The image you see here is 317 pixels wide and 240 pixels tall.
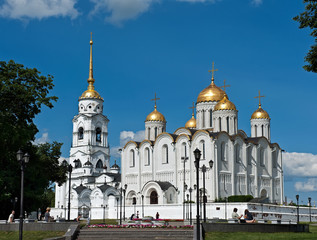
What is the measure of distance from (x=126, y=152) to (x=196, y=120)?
10.5 m

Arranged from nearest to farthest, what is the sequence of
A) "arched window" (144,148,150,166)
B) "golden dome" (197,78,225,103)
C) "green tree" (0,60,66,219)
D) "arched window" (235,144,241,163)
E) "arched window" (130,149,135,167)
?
"green tree" (0,60,66,219), "arched window" (235,144,241,163), "arched window" (144,148,150,166), "arched window" (130,149,135,167), "golden dome" (197,78,225,103)

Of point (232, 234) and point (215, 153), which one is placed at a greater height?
point (215, 153)

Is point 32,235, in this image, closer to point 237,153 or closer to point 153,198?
point 153,198

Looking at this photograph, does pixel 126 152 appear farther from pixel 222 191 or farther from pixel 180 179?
pixel 222 191

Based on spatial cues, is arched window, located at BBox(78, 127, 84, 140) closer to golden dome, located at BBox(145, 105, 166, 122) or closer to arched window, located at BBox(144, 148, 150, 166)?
golden dome, located at BBox(145, 105, 166, 122)

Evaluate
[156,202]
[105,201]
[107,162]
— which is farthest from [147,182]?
[107,162]

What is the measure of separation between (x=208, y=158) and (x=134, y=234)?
123ft

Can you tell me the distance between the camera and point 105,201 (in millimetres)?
74875

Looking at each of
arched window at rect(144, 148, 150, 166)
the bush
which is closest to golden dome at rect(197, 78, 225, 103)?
arched window at rect(144, 148, 150, 166)

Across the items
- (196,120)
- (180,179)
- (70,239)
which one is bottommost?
(70,239)

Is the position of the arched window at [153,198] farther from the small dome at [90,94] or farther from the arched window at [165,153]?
the small dome at [90,94]

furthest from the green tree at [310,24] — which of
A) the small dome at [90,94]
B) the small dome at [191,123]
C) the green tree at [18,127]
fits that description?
the small dome at [90,94]

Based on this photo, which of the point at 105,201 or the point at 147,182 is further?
the point at 105,201

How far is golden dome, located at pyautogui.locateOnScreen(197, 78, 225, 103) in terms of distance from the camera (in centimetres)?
7062
